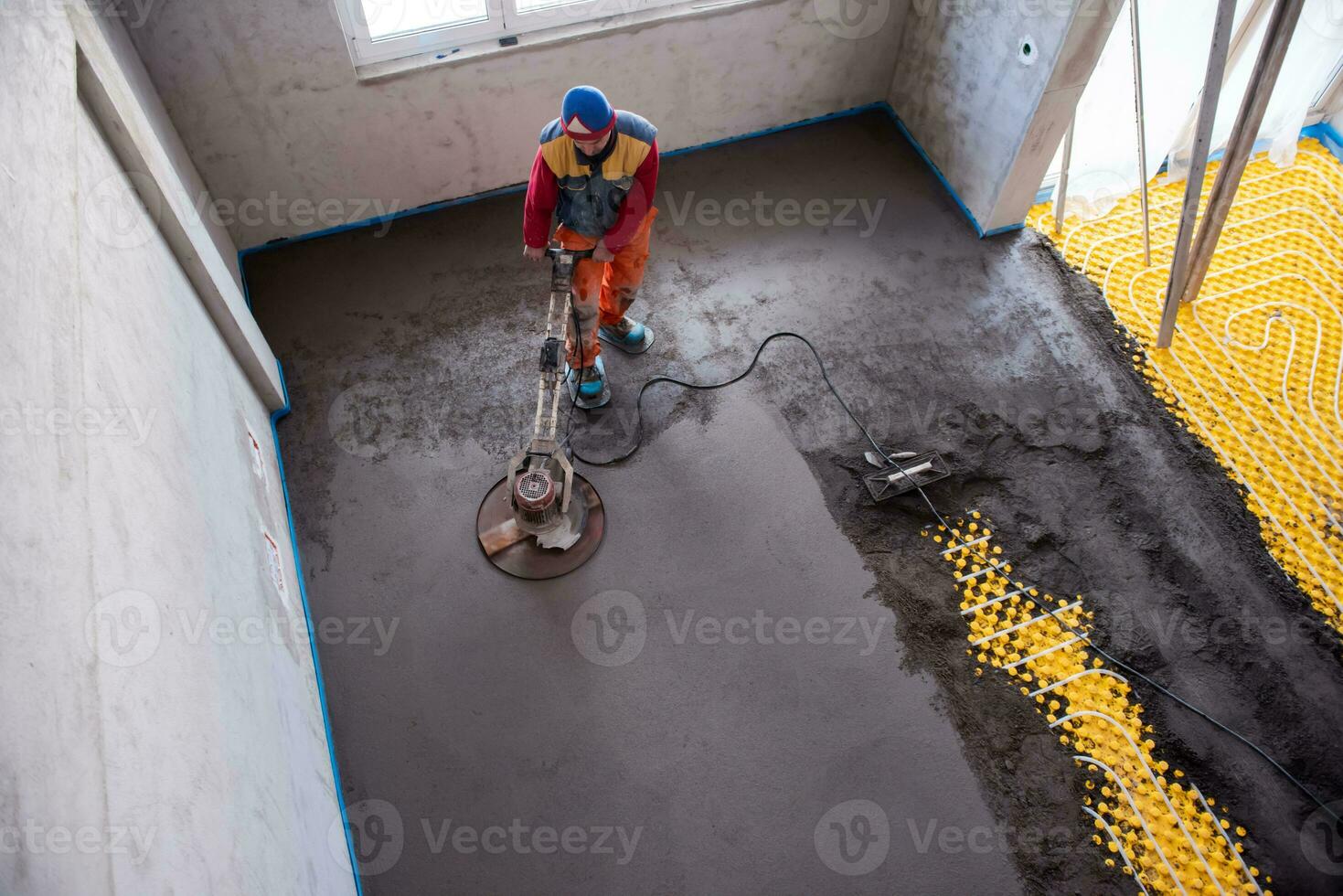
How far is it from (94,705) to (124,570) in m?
0.40

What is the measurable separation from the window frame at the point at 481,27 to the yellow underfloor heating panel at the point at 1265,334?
2.77 meters

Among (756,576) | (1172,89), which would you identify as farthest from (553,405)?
(1172,89)

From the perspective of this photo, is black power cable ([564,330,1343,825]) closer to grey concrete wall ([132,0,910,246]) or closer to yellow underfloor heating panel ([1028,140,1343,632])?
yellow underfloor heating panel ([1028,140,1343,632])

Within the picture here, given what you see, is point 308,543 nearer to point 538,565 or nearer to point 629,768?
point 538,565

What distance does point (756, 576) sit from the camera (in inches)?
149

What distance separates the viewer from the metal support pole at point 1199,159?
3.68 m

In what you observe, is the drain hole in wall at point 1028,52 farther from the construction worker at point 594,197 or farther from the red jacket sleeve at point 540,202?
the red jacket sleeve at point 540,202

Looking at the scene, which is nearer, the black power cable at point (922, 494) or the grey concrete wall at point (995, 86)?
the black power cable at point (922, 494)

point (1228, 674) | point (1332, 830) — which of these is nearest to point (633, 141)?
point (1228, 674)

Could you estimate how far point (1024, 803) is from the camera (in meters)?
3.31

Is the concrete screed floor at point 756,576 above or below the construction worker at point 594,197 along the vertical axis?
below

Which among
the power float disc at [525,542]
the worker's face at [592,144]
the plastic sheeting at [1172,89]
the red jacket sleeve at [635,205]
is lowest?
the power float disc at [525,542]

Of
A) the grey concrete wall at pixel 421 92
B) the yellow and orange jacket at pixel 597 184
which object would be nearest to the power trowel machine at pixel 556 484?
the yellow and orange jacket at pixel 597 184

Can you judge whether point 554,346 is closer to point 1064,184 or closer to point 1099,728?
point 1099,728
